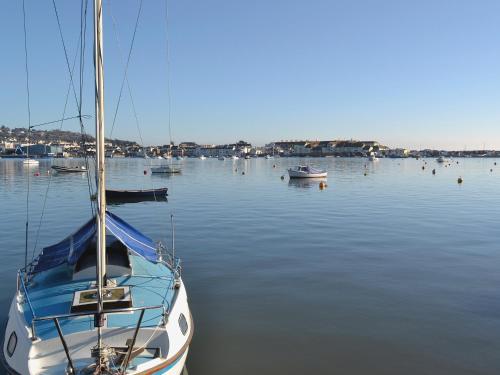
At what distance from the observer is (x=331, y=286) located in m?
15.7

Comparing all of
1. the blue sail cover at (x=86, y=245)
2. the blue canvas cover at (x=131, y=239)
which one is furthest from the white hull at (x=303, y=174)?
the blue sail cover at (x=86, y=245)

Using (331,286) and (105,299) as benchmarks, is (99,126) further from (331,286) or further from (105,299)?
(331,286)

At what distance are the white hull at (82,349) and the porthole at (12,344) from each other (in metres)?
0.08

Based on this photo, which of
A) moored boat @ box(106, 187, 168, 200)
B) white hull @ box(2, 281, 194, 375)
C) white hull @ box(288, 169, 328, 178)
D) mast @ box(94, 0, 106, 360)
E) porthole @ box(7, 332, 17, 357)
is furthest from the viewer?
white hull @ box(288, 169, 328, 178)

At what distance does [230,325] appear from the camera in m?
12.3

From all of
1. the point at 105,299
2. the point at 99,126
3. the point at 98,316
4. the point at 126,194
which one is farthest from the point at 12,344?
the point at 126,194

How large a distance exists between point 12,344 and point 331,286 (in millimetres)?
10525

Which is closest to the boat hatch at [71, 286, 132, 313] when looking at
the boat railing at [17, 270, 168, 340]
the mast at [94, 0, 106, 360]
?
the boat railing at [17, 270, 168, 340]

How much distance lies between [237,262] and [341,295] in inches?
222

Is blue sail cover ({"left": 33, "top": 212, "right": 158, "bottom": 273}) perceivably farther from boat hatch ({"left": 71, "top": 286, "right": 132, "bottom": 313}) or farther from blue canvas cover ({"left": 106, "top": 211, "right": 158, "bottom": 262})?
boat hatch ({"left": 71, "top": 286, "right": 132, "bottom": 313})

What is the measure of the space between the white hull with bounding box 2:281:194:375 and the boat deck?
0.54ft

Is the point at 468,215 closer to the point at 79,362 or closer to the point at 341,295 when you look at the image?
the point at 341,295

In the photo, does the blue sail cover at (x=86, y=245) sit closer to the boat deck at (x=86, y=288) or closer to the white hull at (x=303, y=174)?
the boat deck at (x=86, y=288)

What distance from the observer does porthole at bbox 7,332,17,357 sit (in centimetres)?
827
